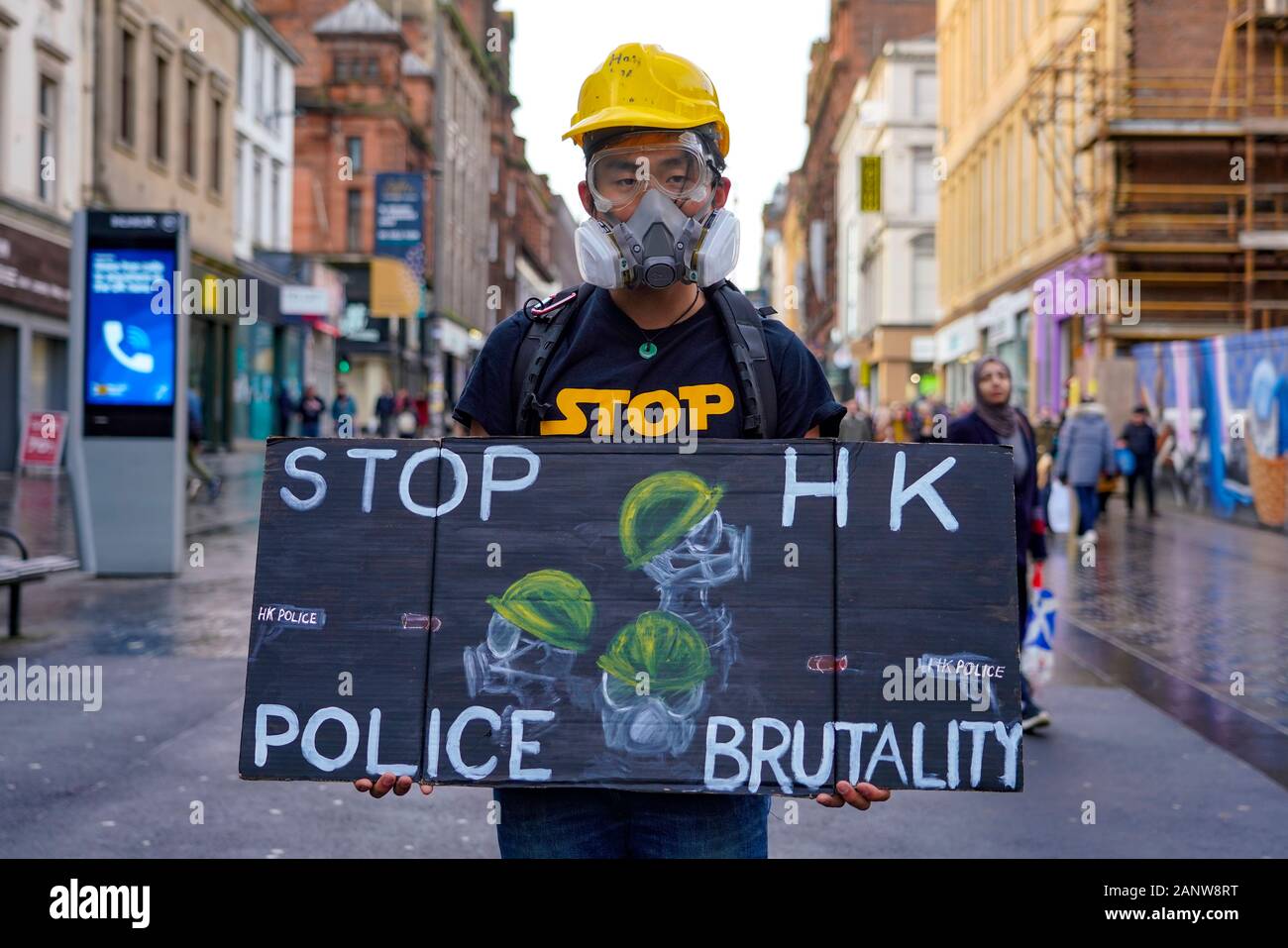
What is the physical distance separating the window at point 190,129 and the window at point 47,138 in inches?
337

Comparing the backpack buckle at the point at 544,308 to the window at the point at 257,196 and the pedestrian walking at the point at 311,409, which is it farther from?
the window at the point at 257,196

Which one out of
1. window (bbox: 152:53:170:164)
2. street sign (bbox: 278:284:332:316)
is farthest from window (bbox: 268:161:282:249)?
window (bbox: 152:53:170:164)

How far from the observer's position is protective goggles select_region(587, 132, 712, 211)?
9.33 feet

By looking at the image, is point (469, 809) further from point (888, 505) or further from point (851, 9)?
point (851, 9)

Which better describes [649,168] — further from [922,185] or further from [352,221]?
[922,185]

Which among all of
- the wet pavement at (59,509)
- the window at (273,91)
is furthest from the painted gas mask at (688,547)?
the window at (273,91)

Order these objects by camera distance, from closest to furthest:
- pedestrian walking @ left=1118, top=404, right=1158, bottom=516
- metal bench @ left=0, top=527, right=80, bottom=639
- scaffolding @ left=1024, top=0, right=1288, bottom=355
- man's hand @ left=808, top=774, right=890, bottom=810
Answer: man's hand @ left=808, top=774, right=890, bottom=810 < metal bench @ left=0, top=527, right=80, bottom=639 < pedestrian walking @ left=1118, top=404, right=1158, bottom=516 < scaffolding @ left=1024, top=0, right=1288, bottom=355

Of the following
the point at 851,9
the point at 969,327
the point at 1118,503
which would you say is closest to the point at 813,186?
the point at 851,9

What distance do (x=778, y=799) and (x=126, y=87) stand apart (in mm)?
29459

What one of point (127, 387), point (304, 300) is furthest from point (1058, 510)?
point (304, 300)

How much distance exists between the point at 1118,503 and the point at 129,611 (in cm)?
2044

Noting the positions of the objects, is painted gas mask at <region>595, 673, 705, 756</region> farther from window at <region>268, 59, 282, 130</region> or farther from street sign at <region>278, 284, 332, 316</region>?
window at <region>268, 59, 282, 130</region>

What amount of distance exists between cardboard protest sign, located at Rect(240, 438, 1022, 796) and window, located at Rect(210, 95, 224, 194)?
37881mm

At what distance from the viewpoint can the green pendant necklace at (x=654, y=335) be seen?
2.89 m
